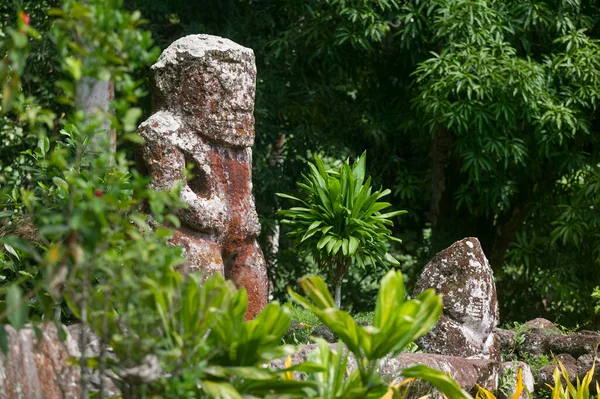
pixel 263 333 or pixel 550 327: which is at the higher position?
pixel 263 333

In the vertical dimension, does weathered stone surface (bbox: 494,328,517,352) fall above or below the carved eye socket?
below

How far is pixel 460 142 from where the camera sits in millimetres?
9578

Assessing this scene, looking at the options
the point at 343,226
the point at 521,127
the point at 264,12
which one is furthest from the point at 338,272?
the point at 264,12

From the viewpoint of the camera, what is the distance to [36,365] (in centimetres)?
407

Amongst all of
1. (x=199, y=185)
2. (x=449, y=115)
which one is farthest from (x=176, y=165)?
(x=449, y=115)

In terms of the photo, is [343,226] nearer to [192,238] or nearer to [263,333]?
[192,238]

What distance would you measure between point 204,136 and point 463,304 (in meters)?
2.25

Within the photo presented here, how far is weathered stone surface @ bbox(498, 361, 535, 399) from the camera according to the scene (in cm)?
637

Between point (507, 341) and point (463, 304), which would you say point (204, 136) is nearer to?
point (463, 304)

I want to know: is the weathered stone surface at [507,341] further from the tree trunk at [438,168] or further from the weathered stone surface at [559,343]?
the tree trunk at [438,168]

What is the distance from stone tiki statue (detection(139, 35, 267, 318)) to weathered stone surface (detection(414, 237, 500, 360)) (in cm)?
143

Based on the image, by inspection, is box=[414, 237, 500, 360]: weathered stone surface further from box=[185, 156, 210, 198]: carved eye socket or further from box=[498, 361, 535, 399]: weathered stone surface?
box=[185, 156, 210, 198]: carved eye socket

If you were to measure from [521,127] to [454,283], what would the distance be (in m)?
3.60

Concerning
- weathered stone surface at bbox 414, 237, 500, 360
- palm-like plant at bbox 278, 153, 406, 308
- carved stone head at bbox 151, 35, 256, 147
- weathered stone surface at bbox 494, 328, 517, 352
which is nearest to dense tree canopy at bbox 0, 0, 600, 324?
weathered stone surface at bbox 494, 328, 517, 352
